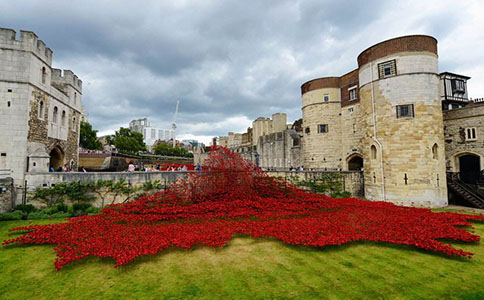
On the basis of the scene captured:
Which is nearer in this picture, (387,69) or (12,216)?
(12,216)

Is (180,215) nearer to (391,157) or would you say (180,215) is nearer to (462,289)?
(462,289)

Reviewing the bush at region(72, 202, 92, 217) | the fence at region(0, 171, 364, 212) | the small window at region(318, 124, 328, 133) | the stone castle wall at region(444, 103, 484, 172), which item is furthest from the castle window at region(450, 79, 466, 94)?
the bush at region(72, 202, 92, 217)

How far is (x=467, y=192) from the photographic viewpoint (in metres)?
19.0

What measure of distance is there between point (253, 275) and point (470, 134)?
1027 inches

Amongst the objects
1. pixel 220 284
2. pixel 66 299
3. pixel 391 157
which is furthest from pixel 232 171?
pixel 391 157

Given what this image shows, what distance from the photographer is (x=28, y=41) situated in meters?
14.7

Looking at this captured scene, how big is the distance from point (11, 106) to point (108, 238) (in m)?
12.5

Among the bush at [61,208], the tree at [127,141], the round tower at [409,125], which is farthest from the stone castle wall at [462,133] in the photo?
the tree at [127,141]

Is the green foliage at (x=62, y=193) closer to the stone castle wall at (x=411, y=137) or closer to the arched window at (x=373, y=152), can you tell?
the arched window at (x=373, y=152)

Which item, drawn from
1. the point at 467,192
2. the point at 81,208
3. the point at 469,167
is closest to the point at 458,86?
the point at 469,167

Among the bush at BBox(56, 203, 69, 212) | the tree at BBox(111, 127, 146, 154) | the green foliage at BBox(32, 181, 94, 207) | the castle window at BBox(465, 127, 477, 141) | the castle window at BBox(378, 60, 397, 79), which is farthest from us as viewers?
the tree at BBox(111, 127, 146, 154)

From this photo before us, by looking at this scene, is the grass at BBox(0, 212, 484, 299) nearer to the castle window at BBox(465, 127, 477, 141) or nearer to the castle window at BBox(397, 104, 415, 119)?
the castle window at BBox(397, 104, 415, 119)

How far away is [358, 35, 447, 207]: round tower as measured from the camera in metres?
17.4

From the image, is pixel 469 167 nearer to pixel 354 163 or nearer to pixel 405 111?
pixel 354 163
